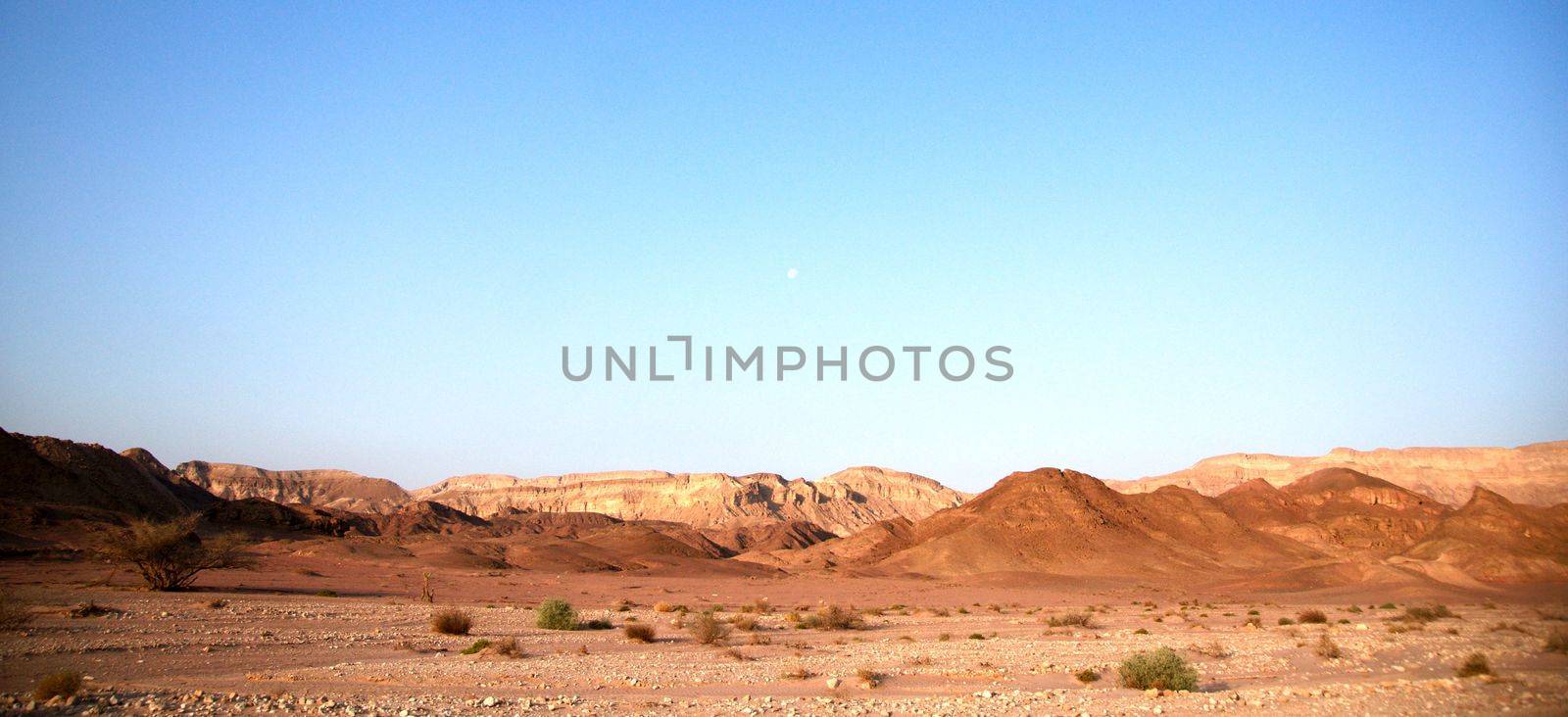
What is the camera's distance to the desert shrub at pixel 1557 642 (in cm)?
1755

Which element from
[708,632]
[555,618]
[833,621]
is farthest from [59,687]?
[833,621]

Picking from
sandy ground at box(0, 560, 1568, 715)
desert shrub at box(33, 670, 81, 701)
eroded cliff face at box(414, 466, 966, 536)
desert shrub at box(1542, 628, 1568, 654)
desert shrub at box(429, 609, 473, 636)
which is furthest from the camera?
eroded cliff face at box(414, 466, 966, 536)

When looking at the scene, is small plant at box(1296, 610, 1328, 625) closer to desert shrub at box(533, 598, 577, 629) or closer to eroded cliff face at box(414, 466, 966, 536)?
desert shrub at box(533, 598, 577, 629)

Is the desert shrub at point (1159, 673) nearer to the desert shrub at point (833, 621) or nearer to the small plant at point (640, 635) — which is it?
the small plant at point (640, 635)

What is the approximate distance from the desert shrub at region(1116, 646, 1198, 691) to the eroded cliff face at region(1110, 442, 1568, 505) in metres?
133

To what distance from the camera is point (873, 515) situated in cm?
18200

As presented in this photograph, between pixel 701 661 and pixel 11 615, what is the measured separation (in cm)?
1535

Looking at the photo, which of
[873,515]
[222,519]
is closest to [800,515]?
[873,515]

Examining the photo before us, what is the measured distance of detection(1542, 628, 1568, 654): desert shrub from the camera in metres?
17.5

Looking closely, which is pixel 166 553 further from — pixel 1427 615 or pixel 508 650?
pixel 1427 615

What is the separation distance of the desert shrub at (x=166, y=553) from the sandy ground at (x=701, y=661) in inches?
53.6

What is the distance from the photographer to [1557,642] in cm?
1798

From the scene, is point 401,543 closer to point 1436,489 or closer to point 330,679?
point 330,679

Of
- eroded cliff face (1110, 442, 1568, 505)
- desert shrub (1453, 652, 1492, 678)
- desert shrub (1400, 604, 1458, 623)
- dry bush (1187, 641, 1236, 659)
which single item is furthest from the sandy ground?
eroded cliff face (1110, 442, 1568, 505)
